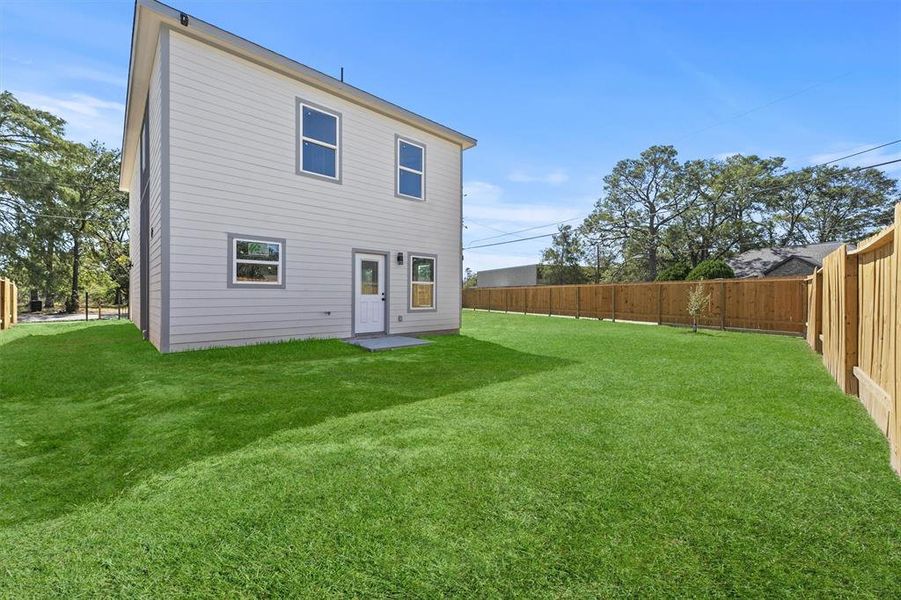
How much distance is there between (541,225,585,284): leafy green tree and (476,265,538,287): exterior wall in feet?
3.56

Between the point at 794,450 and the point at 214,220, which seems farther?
the point at 214,220

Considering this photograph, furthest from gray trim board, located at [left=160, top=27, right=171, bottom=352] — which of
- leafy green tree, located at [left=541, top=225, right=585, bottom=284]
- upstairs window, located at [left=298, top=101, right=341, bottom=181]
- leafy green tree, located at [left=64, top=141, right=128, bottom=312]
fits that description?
leafy green tree, located at [left=541, top=225, right=585, bottom=284]

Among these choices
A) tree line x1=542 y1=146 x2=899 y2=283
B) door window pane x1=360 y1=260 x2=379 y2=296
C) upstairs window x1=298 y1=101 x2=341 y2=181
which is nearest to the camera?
upstairs window x1=298 y1=101 x2=341 y2=181

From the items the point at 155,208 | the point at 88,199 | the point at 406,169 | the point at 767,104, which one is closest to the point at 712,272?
the point at 767,104

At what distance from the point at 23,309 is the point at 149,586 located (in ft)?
99.6

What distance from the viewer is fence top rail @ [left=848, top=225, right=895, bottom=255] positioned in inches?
118

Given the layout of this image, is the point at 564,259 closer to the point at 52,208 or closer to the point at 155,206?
the point at 155,206

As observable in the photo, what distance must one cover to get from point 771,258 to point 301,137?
26.4m

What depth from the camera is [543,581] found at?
1520 mm

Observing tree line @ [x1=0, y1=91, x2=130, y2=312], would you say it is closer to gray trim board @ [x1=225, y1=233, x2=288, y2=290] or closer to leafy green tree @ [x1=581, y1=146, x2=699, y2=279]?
gray trim board @ [x1=225, y1=233, x2=288, y2=290]

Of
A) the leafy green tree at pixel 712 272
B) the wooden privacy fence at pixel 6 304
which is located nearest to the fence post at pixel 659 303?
the leafy green tree at pixel 712 272

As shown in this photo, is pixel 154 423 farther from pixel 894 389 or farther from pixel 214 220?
pixel 894 389

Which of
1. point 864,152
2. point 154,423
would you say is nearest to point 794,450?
point 154,423

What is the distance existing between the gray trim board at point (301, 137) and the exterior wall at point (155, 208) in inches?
84.1
